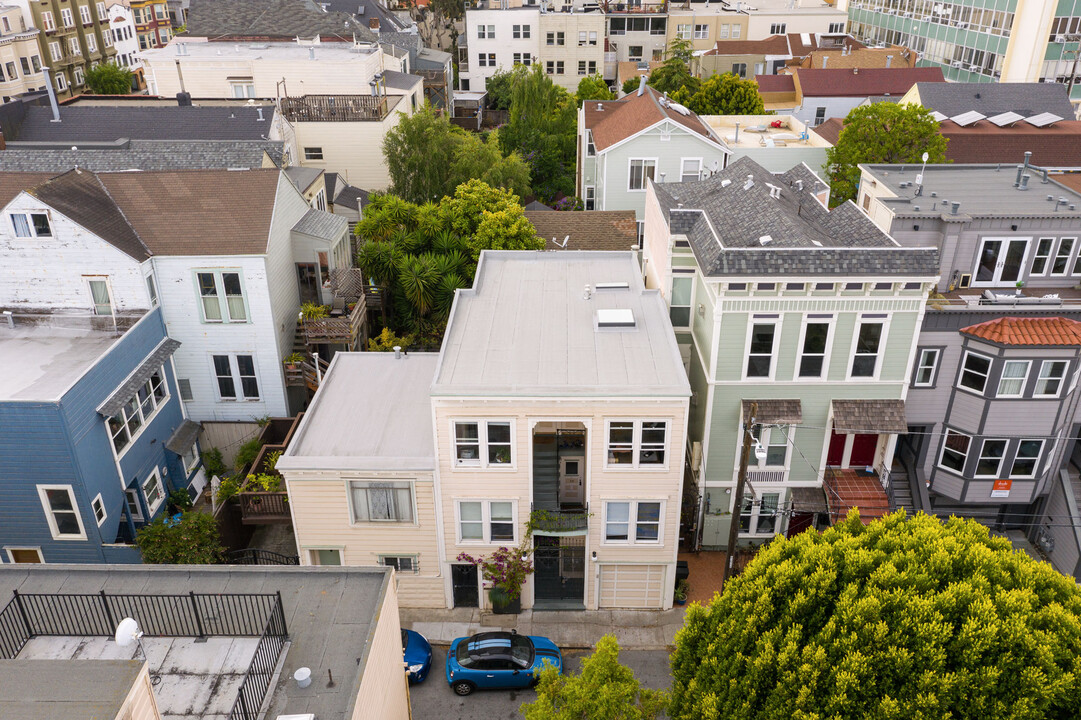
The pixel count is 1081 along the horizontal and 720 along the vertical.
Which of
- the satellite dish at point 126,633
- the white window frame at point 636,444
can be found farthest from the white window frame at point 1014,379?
the satellite dish at point 126,633

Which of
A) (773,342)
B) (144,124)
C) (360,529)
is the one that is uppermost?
(144,124)

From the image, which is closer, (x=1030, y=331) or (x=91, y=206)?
(x=1030, y=331)

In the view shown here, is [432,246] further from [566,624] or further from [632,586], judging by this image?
[566,624]

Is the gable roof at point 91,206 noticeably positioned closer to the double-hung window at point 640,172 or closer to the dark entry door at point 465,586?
the dark entry door at point 465,586

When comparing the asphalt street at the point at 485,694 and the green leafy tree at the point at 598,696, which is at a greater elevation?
the green leafy tree at the point at 598,696

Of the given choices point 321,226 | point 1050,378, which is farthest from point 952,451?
point 321,226

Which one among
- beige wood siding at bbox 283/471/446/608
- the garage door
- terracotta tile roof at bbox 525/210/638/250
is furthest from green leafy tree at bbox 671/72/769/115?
beige wood siding at bbox 283/471/446/608

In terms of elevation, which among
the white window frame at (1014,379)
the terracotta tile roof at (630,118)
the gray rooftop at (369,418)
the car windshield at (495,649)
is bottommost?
the car windshield at (495,649)
